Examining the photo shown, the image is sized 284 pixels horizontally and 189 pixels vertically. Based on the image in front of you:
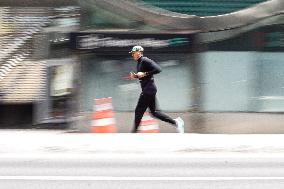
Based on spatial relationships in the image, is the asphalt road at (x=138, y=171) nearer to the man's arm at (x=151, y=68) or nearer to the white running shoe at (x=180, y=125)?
the white running shoe at (x=180, y=125)

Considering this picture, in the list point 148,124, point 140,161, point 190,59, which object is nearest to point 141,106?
point 148,124

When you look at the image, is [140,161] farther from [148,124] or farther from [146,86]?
[148,124]

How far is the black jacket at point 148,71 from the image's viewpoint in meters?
12.1

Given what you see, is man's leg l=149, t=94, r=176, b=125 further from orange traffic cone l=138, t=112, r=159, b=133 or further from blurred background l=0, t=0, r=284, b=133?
blurred background l=0, t=0, r=284, b=133

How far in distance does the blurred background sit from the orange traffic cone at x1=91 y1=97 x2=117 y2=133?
16 cm

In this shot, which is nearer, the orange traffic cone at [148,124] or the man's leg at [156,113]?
the man's leg at [156,113]

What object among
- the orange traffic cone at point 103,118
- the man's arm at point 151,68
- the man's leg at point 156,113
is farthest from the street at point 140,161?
the man's arm at point 151,68

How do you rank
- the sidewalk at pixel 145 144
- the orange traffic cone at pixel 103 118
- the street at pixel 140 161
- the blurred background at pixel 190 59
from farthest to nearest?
the blurred background at pixel 190 59 → the orange traffic cone at pixel 103 118 → the sidewalk at pixel 145 144 → the street at pixel 140 161

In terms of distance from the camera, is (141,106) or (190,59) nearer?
(141,106)

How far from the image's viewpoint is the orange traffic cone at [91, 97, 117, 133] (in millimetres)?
13039

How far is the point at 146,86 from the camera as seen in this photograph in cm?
1220

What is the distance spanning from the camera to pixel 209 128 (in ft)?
43.9

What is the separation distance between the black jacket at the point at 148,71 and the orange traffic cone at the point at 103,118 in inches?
45.8

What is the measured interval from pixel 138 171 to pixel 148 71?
3487mm
